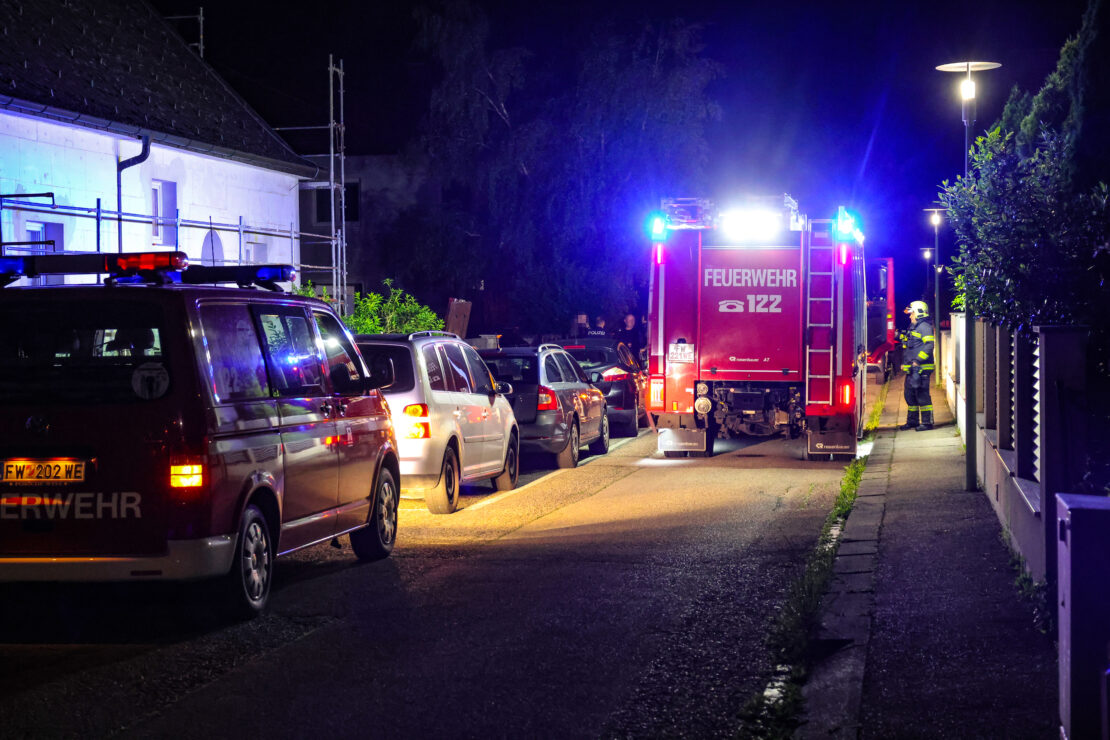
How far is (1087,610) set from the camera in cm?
434

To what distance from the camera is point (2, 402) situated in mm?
7105

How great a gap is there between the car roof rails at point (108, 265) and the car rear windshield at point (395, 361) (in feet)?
12.6

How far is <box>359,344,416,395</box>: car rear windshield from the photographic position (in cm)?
1190

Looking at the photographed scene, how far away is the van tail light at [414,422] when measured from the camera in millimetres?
11781

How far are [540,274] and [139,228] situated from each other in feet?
59.1

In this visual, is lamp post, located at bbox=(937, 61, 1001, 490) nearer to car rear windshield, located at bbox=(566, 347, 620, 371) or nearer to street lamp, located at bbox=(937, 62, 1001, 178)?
street lamp, located at bbox=(937, 62, 1001, 178)

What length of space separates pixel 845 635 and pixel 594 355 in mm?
14941

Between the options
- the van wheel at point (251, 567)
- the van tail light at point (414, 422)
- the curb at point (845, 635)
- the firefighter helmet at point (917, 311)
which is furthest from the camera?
the firefighter helmet at point (917, 311)

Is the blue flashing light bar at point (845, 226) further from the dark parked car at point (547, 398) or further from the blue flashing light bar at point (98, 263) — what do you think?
the blue flashing light bar at point (98, 263)

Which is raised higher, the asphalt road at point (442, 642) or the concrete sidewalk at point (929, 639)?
the concrete sidewalk at point (929, 639)

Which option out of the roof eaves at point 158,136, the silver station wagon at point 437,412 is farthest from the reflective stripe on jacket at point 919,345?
the roof eaves at point 158,136

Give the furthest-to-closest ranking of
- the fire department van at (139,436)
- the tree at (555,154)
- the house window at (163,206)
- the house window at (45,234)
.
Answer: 1. the tree at (555,154)
2. the house window at (163,206)
3. the house window at (45,234)
4. the fire department van at (139,436)

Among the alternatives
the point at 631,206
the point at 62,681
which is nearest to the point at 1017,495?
the point at 62,681

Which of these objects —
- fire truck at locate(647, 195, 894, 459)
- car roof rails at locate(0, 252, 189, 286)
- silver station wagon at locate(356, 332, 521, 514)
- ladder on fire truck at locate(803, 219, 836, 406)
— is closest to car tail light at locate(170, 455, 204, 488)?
car roof rails at locate(0, 252, 189, 286)
